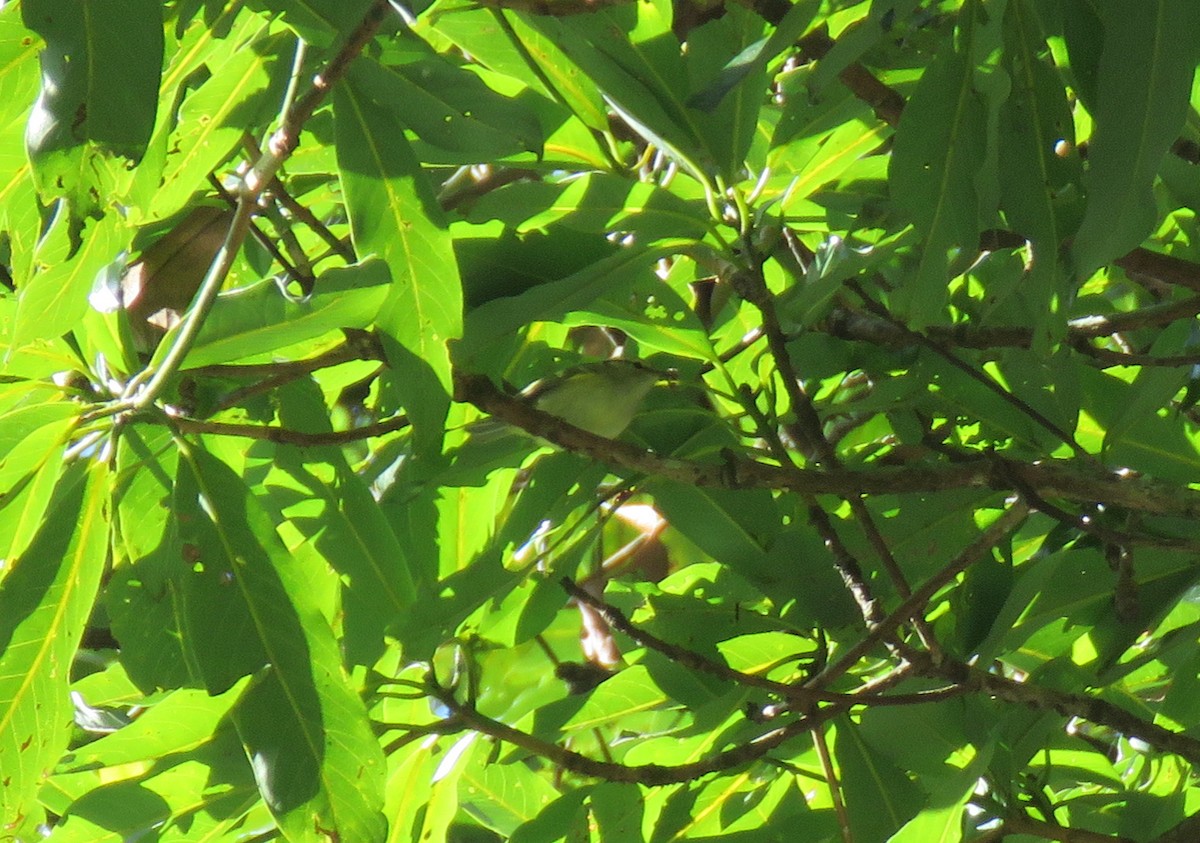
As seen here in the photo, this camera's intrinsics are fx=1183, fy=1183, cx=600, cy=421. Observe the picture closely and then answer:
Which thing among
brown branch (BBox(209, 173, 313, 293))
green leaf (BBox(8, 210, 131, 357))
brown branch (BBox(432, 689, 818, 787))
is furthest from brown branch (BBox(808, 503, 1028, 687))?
green leaf (BBox(8, 210, 131, 357))

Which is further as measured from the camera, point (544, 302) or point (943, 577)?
point (943, 577)

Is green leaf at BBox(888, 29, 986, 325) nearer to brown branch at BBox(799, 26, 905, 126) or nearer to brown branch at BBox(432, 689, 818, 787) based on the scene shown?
brown branch at BBox(799, 26, 905, 126)

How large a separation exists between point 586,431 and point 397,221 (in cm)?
20

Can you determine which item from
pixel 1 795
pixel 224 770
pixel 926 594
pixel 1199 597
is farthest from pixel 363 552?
pixel 1199 597

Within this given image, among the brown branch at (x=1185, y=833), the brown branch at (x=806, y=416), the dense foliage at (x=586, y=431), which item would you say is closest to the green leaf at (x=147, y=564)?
the dense foliage at (x=586, y=431)

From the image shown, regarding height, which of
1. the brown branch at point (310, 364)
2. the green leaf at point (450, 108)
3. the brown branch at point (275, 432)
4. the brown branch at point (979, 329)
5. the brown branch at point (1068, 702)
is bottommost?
the brown branch at point (1068, 702)

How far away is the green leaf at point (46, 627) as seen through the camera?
838 mm

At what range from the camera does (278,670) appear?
834 millimetres

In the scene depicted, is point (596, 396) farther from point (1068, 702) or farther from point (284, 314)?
point (1068, 702)

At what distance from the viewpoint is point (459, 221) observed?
92cm

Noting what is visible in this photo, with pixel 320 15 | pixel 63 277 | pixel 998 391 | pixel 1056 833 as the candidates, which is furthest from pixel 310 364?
pixel 1056 833

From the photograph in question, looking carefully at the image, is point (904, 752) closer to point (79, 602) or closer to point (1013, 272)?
point (1013, 272)

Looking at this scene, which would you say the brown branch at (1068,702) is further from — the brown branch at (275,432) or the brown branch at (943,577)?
the brown branch at (275,432)

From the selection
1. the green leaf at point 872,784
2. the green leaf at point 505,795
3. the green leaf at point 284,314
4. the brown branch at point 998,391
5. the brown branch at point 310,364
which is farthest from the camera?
the green leaf at point 505,795
